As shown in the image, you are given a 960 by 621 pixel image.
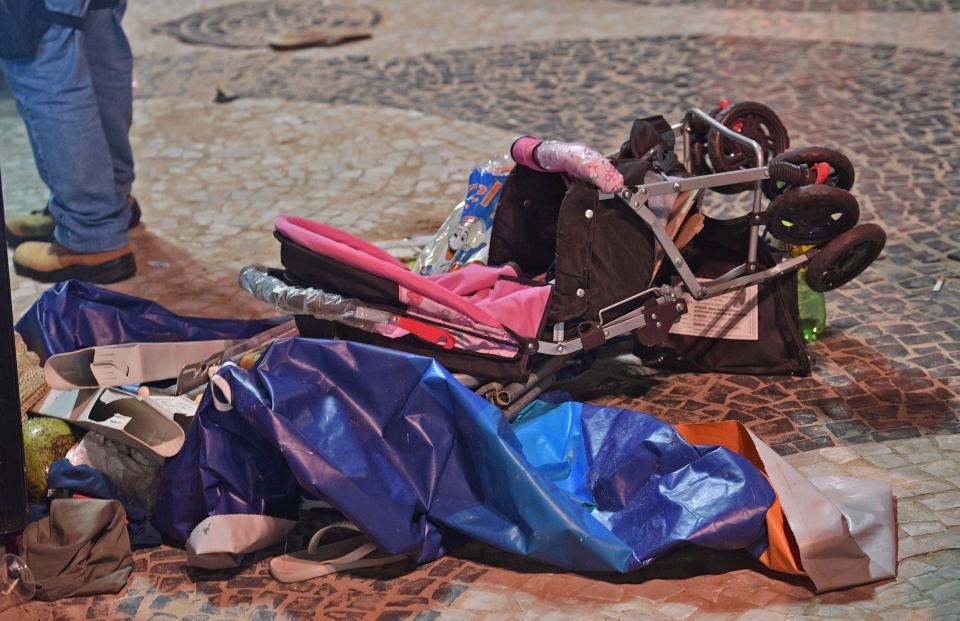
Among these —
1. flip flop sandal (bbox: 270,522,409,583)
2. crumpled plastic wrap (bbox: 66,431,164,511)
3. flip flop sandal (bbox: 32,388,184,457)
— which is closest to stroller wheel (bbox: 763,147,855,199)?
flip flop sandal (bbox: 270,522,409,583)

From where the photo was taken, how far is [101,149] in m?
5.70

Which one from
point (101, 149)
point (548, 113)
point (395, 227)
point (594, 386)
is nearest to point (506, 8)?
point (548, 113)

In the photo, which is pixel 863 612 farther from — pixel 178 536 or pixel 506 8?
pixel 506 8

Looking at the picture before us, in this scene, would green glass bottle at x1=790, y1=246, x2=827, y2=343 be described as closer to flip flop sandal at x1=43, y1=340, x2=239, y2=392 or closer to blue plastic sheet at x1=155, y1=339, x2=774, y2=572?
blue plastic sheet at x1=155, y1=339, x2=774, y2=572

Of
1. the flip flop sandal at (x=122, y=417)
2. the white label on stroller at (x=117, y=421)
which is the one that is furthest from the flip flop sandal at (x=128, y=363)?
the white label on stroller at (x=117, y=421)

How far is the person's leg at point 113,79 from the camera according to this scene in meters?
5.81

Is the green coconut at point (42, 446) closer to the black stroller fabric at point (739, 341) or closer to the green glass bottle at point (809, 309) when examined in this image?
the black stroller fabric at point (739, 341)

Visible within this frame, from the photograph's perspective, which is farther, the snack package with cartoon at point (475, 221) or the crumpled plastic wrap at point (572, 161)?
the snack package with cartoon at point (475, 221)

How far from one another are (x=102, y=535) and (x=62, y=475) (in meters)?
0.28

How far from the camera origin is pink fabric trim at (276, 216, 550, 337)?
12.3ft

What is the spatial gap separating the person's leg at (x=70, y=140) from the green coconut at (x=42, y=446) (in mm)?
2038

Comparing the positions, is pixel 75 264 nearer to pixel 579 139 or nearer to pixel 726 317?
pixel 579 139

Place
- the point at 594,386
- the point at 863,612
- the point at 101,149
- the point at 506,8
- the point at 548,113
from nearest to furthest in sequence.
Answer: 1. the point at 863,612
2. the point at 594,386
3. the point at 101,149
4. the point at 548,113
5. the point at 506,8

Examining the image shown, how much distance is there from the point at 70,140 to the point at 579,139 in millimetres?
2965
